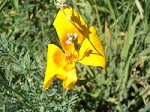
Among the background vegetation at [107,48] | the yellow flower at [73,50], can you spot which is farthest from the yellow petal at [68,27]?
the background vegetation at [107,48]

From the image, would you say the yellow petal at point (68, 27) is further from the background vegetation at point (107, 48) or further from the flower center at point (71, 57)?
the background vegetation at point (107, 48)

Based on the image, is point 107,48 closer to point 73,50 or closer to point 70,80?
point 73,50

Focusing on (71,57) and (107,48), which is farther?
(107,48)

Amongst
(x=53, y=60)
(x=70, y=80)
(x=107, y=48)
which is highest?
(x=107, y=48)

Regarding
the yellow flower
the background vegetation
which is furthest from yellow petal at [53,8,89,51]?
the background vegetation

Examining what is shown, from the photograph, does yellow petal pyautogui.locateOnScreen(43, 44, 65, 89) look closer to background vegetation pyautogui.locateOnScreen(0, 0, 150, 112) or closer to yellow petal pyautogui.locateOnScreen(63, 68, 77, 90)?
yellow petal pyautogui.locateOnScreen(63, 68, 77, 90)

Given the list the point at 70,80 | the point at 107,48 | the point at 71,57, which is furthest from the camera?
the point at 107,48

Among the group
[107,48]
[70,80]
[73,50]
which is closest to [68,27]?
[73,50]

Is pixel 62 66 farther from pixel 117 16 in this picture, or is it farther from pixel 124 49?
pixel 117 16
